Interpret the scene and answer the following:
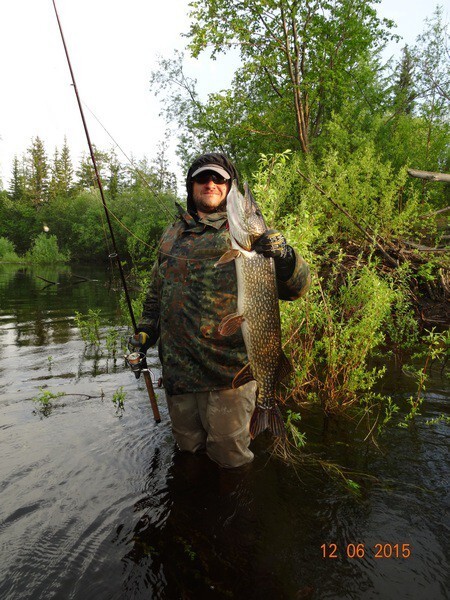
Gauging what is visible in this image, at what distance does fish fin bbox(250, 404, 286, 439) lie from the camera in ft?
7.82

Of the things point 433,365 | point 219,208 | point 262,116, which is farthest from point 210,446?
point 262,116

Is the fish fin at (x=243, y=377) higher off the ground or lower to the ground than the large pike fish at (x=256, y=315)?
lower

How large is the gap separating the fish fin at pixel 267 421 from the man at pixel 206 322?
0.17 m

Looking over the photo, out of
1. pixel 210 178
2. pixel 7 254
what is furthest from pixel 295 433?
pixel 7 254

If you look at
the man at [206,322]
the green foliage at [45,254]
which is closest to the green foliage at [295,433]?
the man at [206,322]

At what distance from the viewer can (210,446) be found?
2646 mm

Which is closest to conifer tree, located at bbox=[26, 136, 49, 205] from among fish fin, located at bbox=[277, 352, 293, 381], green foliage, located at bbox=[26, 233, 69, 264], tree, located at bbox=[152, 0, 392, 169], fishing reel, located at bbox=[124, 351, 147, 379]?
green foliage, located at bbox=[26, 233, 69, 264]

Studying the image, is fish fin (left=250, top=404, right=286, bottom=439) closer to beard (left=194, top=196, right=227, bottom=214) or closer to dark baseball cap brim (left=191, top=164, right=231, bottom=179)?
beard (left=194, top=196, right=227, bottom=214)

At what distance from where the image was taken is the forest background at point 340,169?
14.3 ft

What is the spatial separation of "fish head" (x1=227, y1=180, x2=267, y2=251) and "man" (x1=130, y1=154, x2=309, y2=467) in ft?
0.94

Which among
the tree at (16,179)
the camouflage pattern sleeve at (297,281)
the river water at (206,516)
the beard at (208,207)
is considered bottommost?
the river water at (206,516)

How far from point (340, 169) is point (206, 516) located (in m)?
6.18

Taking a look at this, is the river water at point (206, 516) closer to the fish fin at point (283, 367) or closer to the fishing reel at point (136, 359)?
the fishing reel at point (136, 359)

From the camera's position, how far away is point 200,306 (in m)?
2.59
